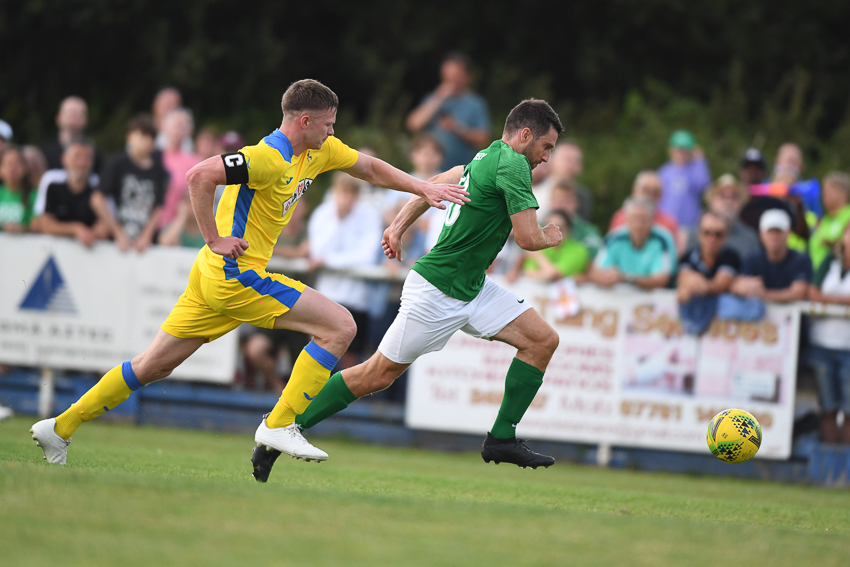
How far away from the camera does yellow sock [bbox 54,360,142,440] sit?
6.72 meters

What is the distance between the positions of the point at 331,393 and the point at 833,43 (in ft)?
59.2

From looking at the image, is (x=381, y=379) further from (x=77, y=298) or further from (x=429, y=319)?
(x=77, y=298)

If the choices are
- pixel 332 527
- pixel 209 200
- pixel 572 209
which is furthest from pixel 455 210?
pixel 572 209

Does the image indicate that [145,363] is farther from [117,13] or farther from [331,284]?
[117,13]

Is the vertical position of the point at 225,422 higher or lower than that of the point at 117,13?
lower

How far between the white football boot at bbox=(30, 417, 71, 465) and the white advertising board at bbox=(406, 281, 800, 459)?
451 centimetres

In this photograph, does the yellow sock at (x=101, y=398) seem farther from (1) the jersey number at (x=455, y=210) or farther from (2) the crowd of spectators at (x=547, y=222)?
(2) the crowd of spectators at (x=547, y=222)

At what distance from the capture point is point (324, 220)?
11367 mm

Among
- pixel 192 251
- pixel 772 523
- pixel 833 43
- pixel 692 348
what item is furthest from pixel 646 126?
pixel 772 523

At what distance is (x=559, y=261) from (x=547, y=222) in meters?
0.43

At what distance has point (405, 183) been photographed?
689cm

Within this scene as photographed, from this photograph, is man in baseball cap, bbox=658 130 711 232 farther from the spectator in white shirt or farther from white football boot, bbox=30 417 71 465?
Result: white football boot, bbox=30 417 71 465

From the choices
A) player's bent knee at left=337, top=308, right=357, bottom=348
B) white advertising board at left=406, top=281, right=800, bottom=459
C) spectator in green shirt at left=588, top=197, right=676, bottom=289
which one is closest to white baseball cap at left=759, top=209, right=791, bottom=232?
white advertising board at left=406, top=281, right=800, bottom=459

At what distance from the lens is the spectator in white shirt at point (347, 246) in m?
11.0
